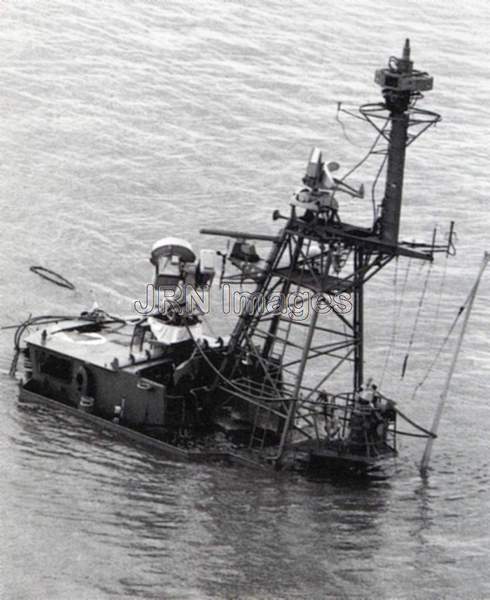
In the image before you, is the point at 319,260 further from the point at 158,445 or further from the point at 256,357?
the point at 158,445

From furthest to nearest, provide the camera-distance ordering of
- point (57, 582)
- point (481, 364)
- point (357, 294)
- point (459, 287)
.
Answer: point (459, 287) < point (481, 364) < point (357, 294) < point (57, 582)

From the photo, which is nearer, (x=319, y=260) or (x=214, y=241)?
A: (x=319, y=260)

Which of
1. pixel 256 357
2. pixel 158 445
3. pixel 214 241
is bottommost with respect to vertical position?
pixel 158 445

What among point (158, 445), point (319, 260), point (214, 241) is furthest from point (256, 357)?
point (214, 241)

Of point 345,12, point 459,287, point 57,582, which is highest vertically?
point 345,12

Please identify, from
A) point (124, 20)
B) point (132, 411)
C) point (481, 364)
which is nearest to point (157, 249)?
point (132, 411)

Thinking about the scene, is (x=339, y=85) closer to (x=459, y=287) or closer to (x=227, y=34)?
(x=227, y=34)

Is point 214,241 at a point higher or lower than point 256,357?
higher

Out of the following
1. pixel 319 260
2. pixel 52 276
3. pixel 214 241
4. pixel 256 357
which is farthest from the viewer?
pixel 214 241

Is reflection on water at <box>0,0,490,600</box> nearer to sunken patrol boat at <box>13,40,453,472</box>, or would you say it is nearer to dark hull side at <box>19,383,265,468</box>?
dark hull side at <box>19,383,265,468</box>
